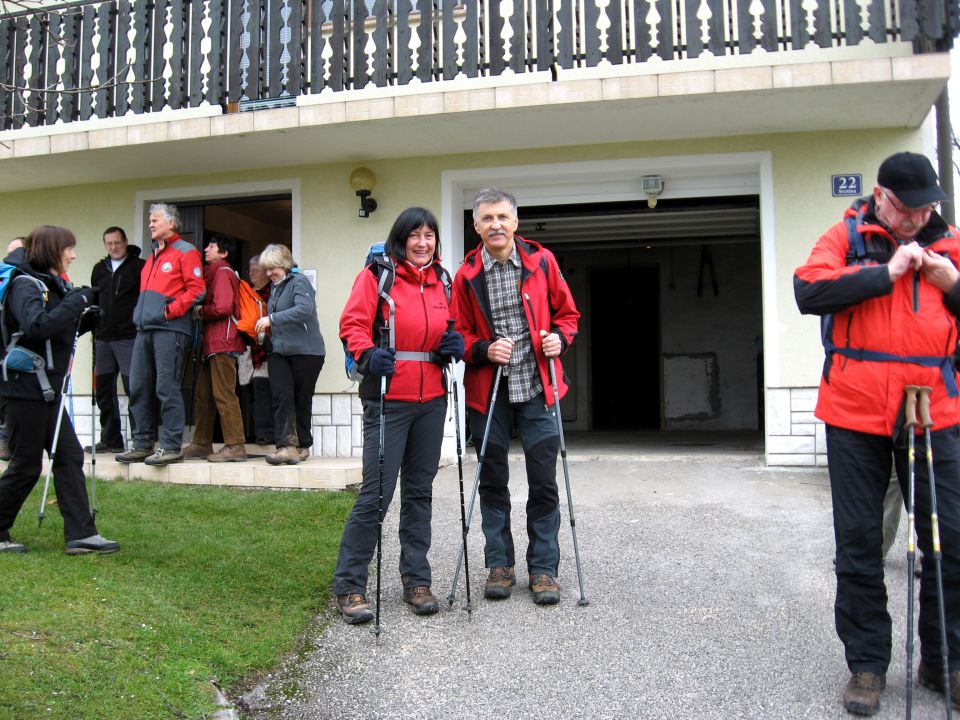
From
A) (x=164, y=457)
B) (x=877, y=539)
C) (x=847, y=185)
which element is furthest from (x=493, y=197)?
(x=847, y=185)

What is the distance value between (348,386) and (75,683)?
5.00 metres

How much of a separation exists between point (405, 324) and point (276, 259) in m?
3.38

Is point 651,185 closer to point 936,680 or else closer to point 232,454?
point 232,454

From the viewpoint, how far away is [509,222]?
4.14 m

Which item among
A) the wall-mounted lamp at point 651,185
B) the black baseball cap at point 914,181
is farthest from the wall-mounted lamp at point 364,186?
the black baseball cap at point 914,181

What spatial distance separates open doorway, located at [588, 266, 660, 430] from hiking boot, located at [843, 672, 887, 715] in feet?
35.2

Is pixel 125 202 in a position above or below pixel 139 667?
above

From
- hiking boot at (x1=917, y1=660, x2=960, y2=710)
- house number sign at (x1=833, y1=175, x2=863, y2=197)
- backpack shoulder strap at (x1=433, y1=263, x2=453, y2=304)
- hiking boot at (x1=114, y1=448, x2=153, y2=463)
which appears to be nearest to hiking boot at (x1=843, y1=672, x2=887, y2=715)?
hiking boot at (x1=917, y1=660, x2=960, y2=710)

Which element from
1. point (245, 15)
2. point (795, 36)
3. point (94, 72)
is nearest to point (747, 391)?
point (795, 36)

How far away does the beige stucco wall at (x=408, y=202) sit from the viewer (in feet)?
23.9

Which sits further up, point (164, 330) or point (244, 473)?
point (164, 330)

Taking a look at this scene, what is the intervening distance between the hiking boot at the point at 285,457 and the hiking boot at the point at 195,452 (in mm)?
748

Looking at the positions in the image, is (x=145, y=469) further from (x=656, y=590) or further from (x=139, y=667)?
(x=656, y=590)

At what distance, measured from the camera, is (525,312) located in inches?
165
